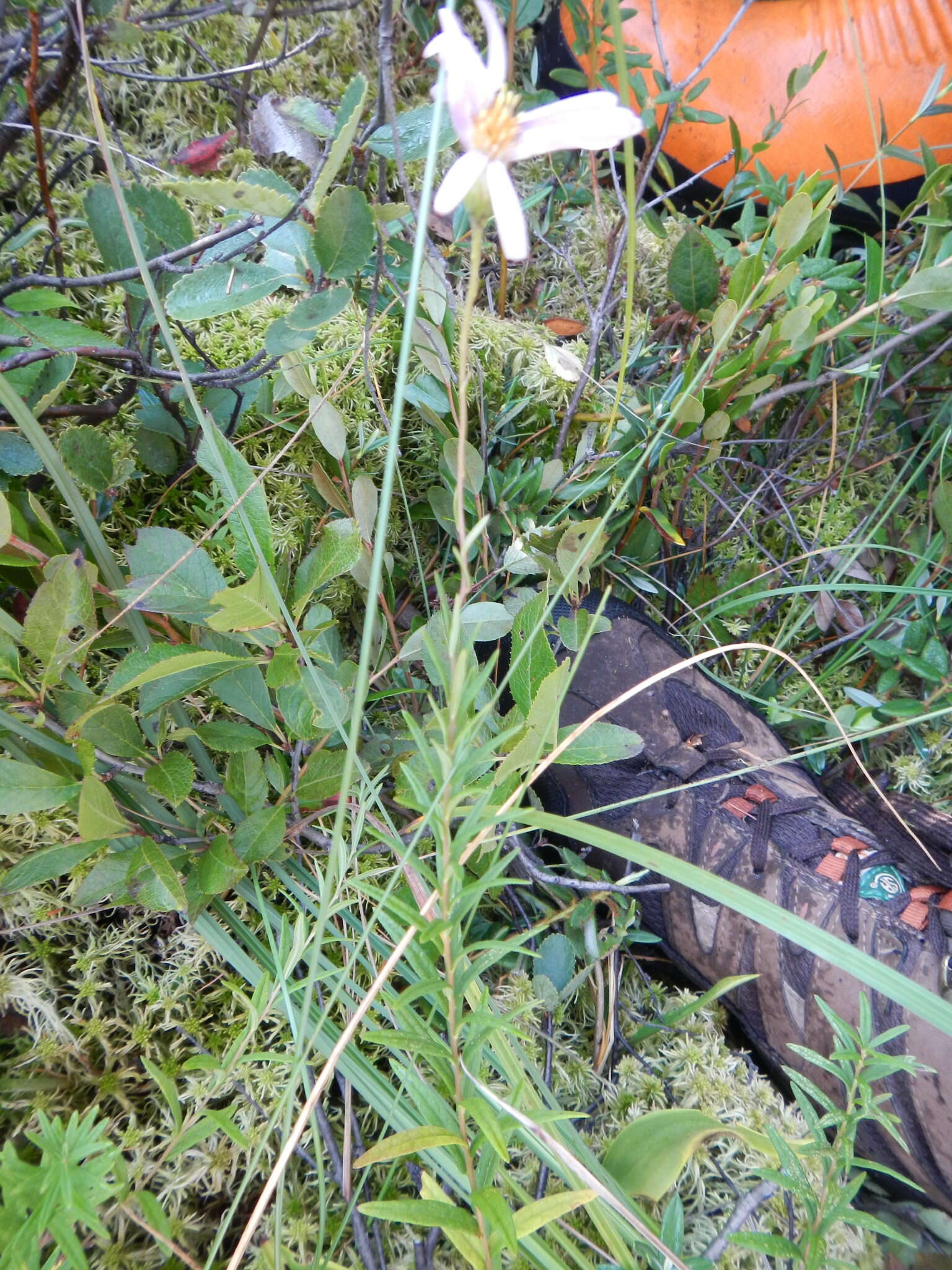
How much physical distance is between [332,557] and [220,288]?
0.23 metres

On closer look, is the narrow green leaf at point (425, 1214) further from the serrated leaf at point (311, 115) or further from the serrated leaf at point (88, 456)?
the serrated leaf at point (311, 115)

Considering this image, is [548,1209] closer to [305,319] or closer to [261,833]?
[261,833]

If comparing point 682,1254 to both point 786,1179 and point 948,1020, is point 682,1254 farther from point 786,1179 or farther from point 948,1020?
point 948,1020

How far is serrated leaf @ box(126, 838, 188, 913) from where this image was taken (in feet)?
1.87

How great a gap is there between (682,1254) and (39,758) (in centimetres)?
71

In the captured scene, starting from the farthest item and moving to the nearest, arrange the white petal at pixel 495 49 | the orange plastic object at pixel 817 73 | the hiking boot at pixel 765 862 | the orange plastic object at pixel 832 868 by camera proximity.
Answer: the orange plastic object at pixel 817 73
the orange plastic object at pixel 832 868
the hiking boot at pixel 765 862
the white petal at pixel 495 49

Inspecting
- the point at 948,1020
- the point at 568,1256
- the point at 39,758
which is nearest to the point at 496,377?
the point at 39,758

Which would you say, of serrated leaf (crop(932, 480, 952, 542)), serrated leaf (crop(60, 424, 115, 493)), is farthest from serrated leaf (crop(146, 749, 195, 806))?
serrated leaf (crop(932, 480, 952, 542))

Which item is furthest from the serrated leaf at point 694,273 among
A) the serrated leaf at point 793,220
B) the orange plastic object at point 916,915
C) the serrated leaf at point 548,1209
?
the serrated leaf at point 548,1209

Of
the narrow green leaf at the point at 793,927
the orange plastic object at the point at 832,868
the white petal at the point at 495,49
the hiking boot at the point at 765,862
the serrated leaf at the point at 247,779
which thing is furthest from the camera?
the orange plastic object at the point at 832,868

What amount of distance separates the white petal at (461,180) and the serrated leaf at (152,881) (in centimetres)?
51

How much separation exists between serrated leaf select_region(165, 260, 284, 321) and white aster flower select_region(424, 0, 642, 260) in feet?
0.93

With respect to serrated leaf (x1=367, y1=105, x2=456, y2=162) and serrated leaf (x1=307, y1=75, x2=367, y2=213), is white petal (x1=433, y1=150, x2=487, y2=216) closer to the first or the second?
serrated leaf (x1=307, y1=75, x2=367, y2=213)

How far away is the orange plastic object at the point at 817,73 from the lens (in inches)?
46.4
